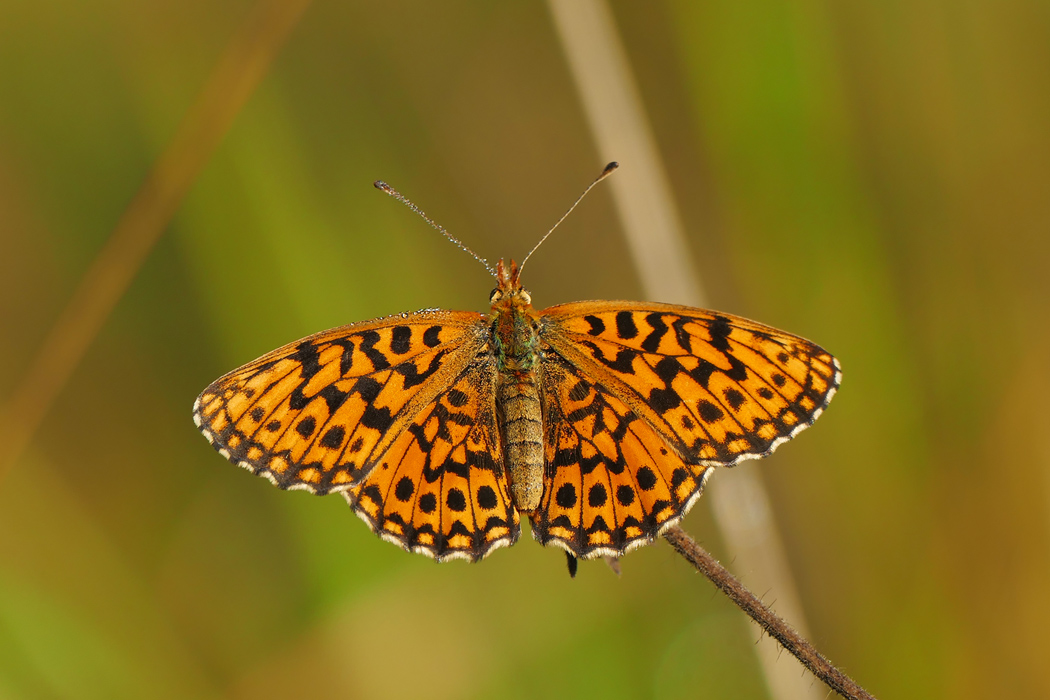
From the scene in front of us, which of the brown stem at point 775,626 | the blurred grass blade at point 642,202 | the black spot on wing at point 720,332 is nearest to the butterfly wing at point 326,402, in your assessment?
the black spot on wing at point 720,332

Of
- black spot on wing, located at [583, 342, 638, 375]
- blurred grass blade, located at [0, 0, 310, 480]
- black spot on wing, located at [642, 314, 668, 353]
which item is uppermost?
blurred grass blade, located at [0, 0, 310, 480]

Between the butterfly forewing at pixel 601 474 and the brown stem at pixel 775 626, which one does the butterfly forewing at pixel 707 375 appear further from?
the brown stem at pixel 775 626

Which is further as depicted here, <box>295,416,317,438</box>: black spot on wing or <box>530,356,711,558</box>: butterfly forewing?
<box>295,416,317,438</box>: black spot on wing

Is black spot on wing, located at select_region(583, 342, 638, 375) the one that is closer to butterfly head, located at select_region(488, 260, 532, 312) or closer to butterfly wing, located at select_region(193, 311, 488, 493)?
butterfly head, located at select_region(488, 260, 532, 312)

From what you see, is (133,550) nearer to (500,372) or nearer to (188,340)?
(188,340)

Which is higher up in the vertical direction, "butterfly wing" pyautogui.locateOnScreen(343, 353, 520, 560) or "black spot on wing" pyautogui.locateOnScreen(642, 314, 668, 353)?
"black spot on wing" pyautogui.locateOnScreen(642, 314, 668, 353)

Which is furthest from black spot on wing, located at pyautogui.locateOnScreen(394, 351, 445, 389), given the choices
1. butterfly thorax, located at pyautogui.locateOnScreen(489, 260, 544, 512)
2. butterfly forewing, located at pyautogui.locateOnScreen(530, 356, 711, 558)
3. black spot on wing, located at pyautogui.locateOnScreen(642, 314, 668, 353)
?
black spot on wing, located at pyautogui.locateOnScreen(642, 314, 668, 353)

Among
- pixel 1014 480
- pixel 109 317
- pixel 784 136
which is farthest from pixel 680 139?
pixel 109 317
